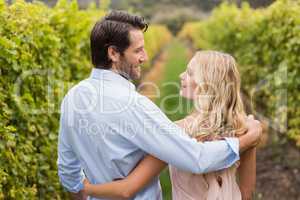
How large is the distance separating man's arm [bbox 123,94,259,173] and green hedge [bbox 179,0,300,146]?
15.7ft

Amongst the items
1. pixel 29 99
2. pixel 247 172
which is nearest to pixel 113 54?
pixel 247 172

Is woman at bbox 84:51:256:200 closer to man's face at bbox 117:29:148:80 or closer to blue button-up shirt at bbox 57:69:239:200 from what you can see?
blue button-up shirt at bbox 57:69:239:200

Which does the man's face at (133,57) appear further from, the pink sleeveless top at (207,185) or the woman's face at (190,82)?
the pink sleeveless top at (207,185)

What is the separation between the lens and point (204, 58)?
2.88m

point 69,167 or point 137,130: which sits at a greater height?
point 137,130

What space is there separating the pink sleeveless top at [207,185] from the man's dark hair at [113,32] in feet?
2.39

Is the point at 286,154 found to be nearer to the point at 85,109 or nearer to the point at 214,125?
the point at 214,125

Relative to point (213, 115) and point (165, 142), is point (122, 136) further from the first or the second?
point (213, 115)

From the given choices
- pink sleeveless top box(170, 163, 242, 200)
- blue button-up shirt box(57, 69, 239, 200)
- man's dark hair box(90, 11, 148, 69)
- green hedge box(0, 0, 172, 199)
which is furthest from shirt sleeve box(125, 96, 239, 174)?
green hedge box(0, 0, 172, 199)

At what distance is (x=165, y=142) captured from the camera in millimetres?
2416

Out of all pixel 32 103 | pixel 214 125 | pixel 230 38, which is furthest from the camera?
pixel 230 38

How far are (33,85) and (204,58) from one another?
7.56 feet

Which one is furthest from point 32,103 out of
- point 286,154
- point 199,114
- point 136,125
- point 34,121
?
point 286,154

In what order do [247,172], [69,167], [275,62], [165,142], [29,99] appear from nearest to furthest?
[165,142], [69,167], [247,172], [29,99], [275,62]
